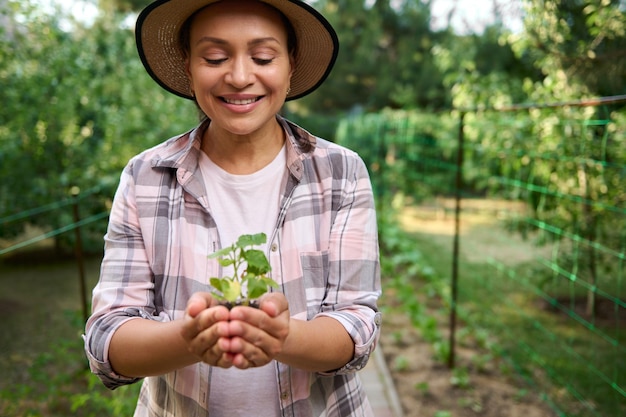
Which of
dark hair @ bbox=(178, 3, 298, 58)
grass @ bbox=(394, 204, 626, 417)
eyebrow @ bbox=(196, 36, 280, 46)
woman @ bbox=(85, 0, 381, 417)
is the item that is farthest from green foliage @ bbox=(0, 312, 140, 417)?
grass @ bbox=(394, 204, 626, 417)

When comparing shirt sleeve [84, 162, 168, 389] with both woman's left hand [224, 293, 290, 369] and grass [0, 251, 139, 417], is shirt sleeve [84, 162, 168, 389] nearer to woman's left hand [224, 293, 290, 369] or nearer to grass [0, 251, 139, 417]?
woman's left hand [224, 293, 290, 369]

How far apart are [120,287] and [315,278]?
1.38 ft

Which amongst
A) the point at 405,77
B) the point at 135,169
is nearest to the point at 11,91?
the point at 135,169

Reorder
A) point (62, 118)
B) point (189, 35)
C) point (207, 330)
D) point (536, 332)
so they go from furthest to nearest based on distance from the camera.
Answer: point (62, 118) → point (536, 332) → point (189, 35) → point (207, 330)

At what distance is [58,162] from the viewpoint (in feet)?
16.4

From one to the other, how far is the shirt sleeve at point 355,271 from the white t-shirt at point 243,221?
0.50 ft

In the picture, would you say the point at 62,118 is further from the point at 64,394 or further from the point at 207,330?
the point at 207,330

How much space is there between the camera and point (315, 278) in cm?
134

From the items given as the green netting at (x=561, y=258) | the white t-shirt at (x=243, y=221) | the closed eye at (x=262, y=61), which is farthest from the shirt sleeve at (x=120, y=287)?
the green netting at (x=561, y=258)

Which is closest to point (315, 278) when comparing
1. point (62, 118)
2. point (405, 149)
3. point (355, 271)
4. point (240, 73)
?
point (355, 271)

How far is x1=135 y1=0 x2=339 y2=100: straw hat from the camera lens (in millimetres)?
1330

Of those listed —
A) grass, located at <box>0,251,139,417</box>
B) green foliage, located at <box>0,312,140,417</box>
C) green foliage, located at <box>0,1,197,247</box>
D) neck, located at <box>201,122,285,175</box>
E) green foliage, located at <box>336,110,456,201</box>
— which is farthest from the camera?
green foliage, located at <box>336,110,456,201</box>

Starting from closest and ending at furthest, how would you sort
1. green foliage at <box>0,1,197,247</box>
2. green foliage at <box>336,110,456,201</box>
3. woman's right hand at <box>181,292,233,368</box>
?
woman's right hand at <box>181,292,233,368</box> < green foliage at <box>0,1,197,247</box> < green foliage at <box>336,110,456,201</box>

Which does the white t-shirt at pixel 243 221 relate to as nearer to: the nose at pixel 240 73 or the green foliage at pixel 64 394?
the nose at pixel 240 73
